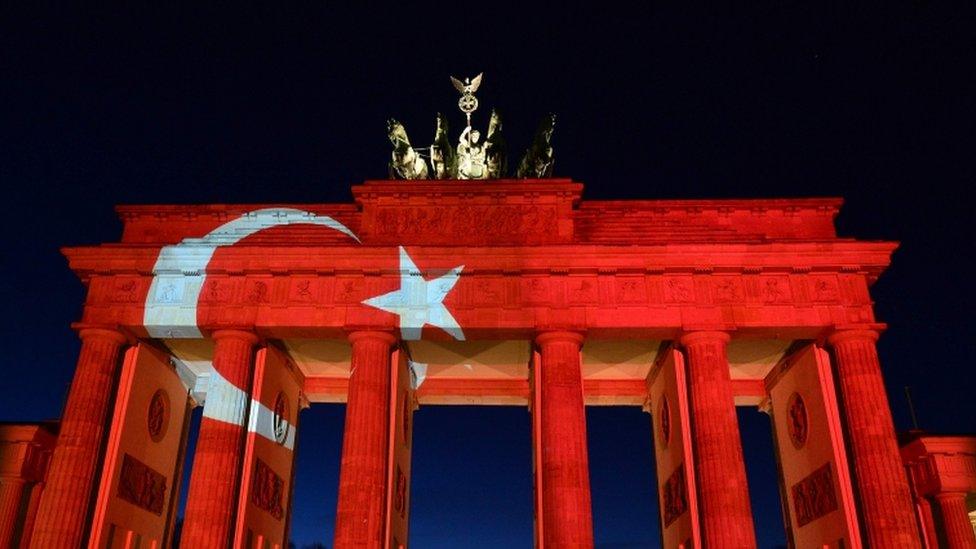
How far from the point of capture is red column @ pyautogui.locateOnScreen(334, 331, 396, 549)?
2070cm

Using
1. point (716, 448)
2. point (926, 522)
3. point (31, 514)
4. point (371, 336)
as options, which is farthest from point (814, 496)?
point (31, 514)

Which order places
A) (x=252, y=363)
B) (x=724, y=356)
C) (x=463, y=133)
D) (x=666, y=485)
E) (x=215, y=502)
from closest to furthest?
(x=215, y=502) → (x=724, y=356) → (x=252, y=363) → (x=666, y=485) → (x=463, y=133)

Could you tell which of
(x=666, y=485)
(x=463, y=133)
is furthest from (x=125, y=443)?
(x=666, y=485)

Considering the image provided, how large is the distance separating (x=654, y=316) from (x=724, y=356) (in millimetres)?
2424

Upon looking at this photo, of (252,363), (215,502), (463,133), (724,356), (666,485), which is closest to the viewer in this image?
(215,502)

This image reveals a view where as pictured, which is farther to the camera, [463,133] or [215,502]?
[463,133]

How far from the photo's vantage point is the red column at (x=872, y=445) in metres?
20.3

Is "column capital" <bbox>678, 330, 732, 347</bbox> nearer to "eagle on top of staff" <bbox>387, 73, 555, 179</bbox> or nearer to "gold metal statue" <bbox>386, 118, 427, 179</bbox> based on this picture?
"eagle on top of staff" <bbox>387, 73, 555, 179</bbox>

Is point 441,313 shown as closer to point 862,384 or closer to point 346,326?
point 346,326

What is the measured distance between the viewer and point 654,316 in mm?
23188

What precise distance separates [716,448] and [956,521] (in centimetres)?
922

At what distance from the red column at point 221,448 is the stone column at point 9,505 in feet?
21.2

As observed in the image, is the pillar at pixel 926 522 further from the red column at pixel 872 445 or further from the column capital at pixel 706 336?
the column capital at pixel 706 336

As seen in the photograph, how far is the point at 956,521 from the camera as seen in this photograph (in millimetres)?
23859
